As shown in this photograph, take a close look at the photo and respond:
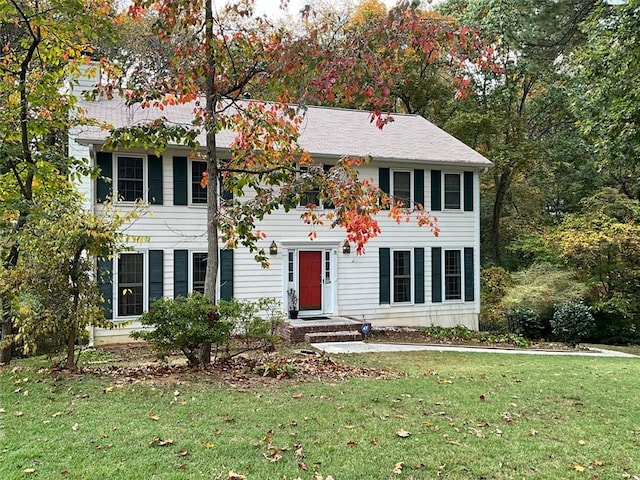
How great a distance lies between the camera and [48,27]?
746 centimetres

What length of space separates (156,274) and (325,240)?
4430 mm

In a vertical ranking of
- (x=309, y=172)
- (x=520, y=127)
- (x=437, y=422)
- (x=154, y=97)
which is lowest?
(x=437, y=422)

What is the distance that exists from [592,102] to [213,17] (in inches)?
353

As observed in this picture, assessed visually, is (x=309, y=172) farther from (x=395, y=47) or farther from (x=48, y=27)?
(x=48, y=27)

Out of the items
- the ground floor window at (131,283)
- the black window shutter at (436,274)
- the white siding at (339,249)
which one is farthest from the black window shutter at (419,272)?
the ground floor window at (131,283)

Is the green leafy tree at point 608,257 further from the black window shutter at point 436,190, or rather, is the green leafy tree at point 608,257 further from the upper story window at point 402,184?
the upper story window at point 402,184

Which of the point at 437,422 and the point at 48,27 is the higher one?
the point at 48,27

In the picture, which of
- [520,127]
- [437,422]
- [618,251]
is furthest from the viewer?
[520,127]

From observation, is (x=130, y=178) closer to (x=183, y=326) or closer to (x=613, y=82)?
(x=183, y=326)

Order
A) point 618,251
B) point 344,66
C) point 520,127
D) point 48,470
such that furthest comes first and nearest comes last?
point 520,127, point 618,251, point 344,66, point 48,470

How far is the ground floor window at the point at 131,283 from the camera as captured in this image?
1162 centimetres

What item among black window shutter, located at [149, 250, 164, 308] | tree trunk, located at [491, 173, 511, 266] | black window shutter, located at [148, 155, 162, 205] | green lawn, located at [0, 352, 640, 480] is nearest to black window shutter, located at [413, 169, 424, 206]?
black window shutter, located at [148, 155, 162, 205]

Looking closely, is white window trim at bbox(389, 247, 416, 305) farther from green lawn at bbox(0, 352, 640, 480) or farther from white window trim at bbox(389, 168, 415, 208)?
green lawn at bbox(0, 352, 640, 480)

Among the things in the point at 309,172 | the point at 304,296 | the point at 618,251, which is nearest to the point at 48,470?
the point at 309,172
